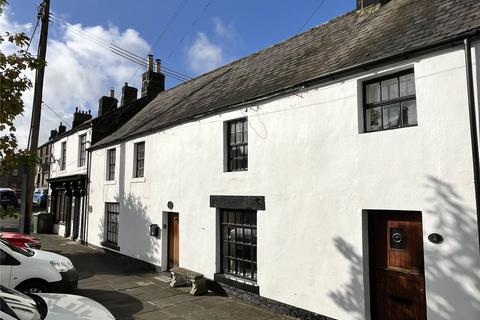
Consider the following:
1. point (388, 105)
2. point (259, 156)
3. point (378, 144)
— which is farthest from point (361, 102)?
point (259, 156)

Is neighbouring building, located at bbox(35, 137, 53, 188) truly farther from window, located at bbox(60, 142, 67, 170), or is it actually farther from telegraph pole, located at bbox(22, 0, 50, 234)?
telegraph pole, located at bbox(22, 0, 50, 234)

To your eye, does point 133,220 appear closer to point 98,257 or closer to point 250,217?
point 98,257

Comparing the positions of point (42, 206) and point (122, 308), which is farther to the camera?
point (42, 206)

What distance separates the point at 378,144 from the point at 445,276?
7.77 ft

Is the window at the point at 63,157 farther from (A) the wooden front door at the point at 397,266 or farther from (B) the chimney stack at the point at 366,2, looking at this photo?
(A) the wooden front door at the point at 397,266

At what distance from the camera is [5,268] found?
24.4ft

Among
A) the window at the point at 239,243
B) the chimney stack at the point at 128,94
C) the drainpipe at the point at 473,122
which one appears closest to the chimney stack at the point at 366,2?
the drainpipe at the point at 473,122

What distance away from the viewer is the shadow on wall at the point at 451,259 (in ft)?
18.3

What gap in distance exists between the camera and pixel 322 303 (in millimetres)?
7461

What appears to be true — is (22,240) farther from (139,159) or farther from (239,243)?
(239,243)

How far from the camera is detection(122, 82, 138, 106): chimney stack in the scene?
2185cm

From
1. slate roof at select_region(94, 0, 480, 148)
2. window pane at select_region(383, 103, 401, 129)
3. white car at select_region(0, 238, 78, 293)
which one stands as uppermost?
slate roof at select_region(94, 0, 480, 148)

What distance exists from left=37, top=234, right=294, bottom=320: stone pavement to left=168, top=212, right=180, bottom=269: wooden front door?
0.52 m

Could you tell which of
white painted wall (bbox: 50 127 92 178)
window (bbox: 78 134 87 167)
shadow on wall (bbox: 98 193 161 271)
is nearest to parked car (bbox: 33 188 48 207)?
white painted wall (bbox: 50 127 92 178)
